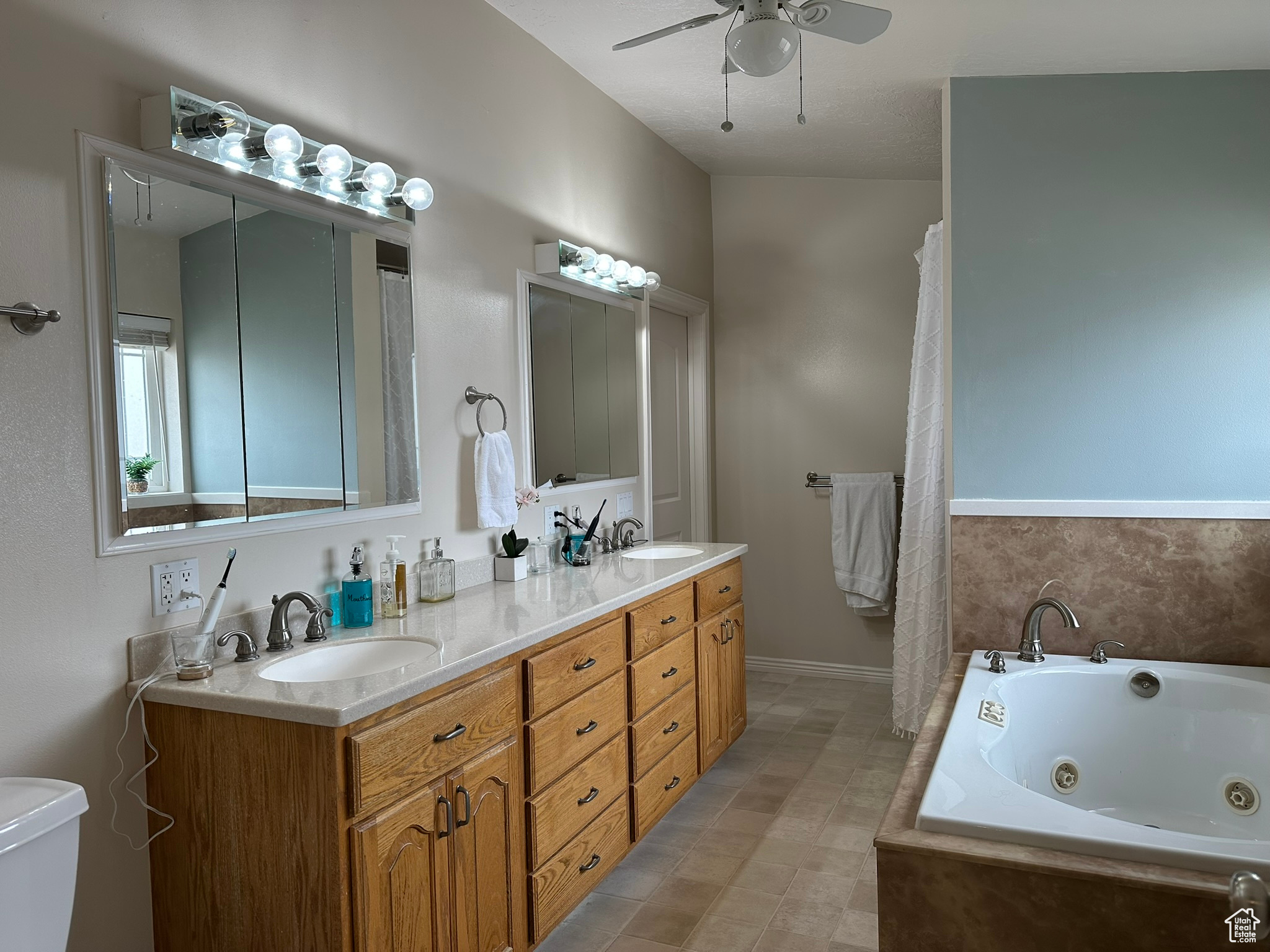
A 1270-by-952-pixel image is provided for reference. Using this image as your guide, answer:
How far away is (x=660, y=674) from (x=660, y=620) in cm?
17

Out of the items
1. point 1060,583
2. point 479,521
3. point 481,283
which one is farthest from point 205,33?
point 1060,583

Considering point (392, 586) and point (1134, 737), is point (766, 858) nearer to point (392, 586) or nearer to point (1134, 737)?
point (1134, 737)

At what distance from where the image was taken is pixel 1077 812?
1.74 metres

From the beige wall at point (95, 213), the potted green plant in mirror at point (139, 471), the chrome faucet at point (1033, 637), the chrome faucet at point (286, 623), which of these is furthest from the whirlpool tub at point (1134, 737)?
the potted green plant in mirror at point (139, 471)

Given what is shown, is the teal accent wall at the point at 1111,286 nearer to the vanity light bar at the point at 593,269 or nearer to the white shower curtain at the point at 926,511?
the white shower curtain at the point at 926,511

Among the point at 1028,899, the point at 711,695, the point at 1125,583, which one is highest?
the point at 1125,583

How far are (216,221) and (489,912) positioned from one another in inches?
63.1

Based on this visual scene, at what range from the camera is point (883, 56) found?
2.93 meters

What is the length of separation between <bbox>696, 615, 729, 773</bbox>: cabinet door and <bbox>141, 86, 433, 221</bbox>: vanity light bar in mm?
1724

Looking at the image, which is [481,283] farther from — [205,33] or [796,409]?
[796,409]

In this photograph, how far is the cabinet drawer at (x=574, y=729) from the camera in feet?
7.07

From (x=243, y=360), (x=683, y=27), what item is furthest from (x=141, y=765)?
(x=683, y=27)

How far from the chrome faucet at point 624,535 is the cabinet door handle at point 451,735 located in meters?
1.74

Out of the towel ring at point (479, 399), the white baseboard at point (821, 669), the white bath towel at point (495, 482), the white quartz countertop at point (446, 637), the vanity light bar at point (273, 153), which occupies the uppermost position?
the vanity light bar at point (273, 153)
